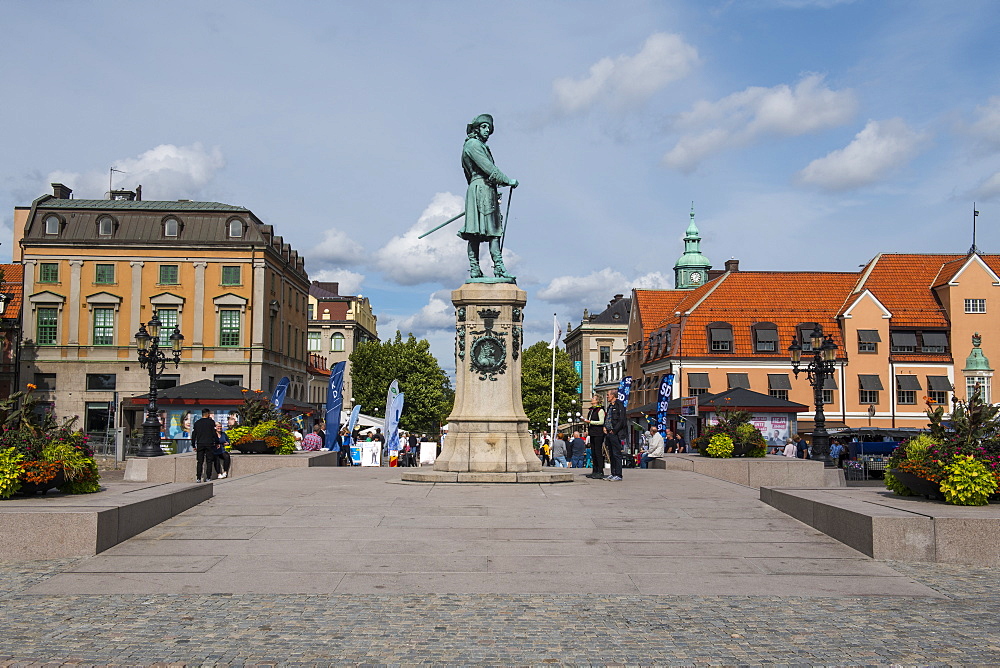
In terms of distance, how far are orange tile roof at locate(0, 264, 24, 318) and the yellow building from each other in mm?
2047

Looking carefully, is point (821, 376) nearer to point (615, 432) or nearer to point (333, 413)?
point (615, 432)

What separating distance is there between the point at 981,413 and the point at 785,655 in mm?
5951

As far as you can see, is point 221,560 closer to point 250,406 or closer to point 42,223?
point 250,406

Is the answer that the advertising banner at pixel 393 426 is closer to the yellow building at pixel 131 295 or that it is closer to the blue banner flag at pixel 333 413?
the blue banner flag at pixel 333 413

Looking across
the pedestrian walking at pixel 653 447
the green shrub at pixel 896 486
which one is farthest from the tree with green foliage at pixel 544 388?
the green shrub at pixel 896 486

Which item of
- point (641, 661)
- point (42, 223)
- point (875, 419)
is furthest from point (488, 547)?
point (42, 223)

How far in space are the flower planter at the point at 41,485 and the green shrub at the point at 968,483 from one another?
10406mm

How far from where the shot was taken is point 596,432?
62.0 ft

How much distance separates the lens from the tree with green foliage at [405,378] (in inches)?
3349

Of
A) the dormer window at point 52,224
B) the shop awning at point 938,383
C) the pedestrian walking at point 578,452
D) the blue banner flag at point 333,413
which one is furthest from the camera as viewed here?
the dormer window at point 52,224

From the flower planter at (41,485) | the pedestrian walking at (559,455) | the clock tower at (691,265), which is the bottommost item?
the pedestrian walking at (559,455)

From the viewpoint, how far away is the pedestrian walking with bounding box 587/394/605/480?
18.6 meters

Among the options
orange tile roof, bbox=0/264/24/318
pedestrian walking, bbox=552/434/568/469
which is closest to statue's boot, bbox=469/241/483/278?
pedestrian walking, bbox=552/434/568/469

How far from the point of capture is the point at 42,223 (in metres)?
60.1
